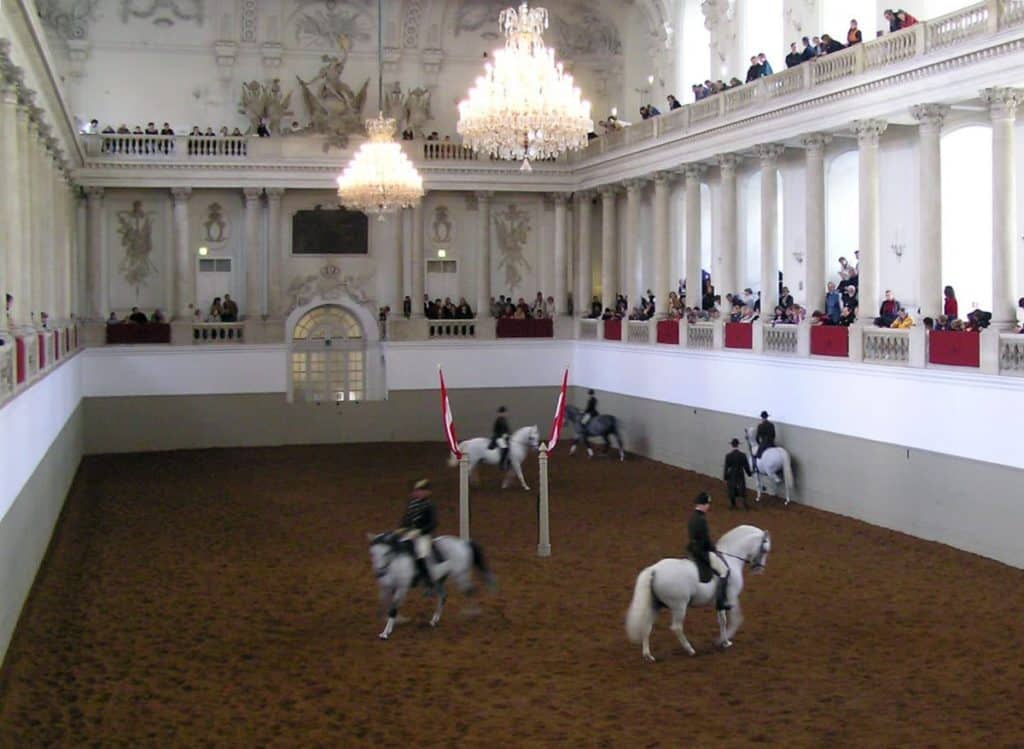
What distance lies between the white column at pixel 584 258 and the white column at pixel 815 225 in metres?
12.2

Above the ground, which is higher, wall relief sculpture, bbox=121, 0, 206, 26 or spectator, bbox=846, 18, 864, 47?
wall relief sculpture, bbox=121, 0, 206, 26

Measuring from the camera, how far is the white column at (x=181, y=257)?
117 feet

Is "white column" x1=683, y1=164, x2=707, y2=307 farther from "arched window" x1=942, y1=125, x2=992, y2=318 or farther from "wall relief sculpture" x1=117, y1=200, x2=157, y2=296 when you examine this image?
"wall relief sculpture" x1=117, y1=200, x2=157, y2=296

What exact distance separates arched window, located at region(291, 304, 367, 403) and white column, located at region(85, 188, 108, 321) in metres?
6.04

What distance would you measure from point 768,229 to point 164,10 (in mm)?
21651

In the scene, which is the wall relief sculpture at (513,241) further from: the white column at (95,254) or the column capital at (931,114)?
the column capital at (931,114)

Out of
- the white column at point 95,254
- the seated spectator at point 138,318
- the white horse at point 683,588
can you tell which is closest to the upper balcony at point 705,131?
the white column at point 95,254

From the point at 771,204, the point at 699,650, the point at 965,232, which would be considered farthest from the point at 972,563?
the point at 771,204

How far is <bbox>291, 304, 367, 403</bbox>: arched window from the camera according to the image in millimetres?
36312

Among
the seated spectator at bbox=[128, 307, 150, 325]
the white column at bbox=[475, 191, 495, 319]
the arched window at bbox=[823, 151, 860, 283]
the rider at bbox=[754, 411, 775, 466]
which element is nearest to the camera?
the rider at bbox=[754, 411, 775, 466]

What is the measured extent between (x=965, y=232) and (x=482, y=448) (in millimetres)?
11849

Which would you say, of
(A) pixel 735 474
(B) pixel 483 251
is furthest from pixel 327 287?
(A) pixel 735 474

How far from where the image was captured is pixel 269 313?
120ft

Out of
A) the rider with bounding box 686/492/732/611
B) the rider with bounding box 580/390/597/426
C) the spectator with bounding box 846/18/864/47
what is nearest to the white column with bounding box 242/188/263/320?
the rider with bounding box 580/390/597/426
